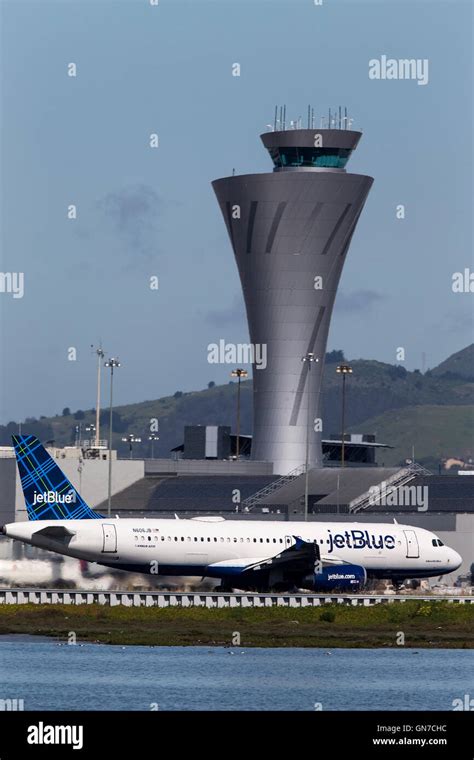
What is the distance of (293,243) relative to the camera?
632ft

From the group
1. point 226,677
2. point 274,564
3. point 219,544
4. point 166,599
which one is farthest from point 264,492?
point 226,677

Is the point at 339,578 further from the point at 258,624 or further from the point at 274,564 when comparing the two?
the point at 258,624

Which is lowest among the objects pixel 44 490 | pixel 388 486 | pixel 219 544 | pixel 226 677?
pixel 226 677

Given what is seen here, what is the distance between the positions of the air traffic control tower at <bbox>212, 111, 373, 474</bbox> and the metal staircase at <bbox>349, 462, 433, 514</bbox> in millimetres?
32031

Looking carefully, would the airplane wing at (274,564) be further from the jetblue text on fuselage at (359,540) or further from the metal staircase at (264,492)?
the metal staircase at (264,492)

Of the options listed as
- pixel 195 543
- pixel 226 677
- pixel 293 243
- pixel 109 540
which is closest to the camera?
pixel 226 677

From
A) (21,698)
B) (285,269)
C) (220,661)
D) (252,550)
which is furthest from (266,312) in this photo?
(21,698)

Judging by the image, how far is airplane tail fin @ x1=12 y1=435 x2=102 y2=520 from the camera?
320 feet

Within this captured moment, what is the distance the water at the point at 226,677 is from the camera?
189 feet

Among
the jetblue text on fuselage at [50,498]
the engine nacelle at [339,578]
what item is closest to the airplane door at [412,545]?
the engine nacelle at [339,578]

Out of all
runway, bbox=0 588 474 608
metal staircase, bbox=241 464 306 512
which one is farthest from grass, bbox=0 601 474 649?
metal staircase, bbox=241 464 306 512

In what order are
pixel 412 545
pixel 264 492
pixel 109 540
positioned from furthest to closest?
pixel 264 492, pixel 412 545, pixel 109 540

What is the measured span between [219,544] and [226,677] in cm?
3401

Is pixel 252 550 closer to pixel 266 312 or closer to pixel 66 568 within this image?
pixel 66 568
